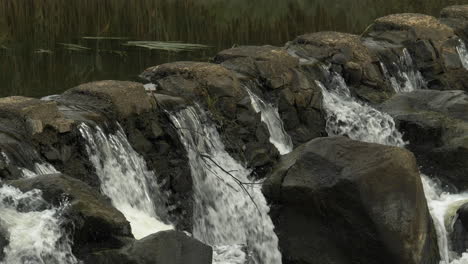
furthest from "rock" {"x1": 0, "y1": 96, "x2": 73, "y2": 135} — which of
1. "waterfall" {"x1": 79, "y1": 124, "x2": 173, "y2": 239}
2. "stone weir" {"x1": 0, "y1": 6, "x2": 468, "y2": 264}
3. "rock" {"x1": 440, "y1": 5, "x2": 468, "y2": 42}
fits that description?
"rock" {"x1": 440, "y1": 5, "x2": 468, "y2": 42}

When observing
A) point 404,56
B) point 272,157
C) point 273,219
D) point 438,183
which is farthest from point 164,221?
point 404,56

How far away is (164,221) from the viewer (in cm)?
916

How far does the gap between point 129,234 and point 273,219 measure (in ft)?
7.85

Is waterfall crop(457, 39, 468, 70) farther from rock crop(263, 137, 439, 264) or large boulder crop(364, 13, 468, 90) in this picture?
rock crop(263, 137, 439, 264)

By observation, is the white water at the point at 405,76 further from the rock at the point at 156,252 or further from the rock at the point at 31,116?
the rock at the point at 156,252

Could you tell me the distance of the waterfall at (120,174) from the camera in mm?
8711

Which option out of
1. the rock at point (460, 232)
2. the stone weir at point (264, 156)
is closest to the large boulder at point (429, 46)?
the stone weir at point (264, 156)

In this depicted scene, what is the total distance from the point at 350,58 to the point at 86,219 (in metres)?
6.73

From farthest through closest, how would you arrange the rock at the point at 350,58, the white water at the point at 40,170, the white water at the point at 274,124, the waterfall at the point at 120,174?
the rock at the point at 350,58 → the white water at the point at 274,124 → the waterfall at the point at 120,174 → the white water at the point at 40,170

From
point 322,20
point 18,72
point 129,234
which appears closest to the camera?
point 129,234

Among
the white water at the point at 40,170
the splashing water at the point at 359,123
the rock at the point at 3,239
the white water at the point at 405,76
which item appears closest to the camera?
the rock at the point at 3,239

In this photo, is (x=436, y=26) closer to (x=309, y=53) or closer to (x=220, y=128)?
(x=309, y=53)

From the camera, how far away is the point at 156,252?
6582mm

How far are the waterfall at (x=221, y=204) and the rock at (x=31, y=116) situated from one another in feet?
4.45
